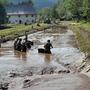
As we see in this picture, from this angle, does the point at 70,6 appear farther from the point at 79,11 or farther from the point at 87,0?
the point at 87,0

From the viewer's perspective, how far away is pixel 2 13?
115 meters

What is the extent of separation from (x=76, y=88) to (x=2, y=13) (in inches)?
3764

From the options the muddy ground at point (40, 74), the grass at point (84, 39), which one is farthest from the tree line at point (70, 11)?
→ the muddy ground at point (40, 74)

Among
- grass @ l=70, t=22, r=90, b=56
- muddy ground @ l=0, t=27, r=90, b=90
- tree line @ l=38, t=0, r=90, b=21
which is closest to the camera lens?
muddy ground @ l=0, t=27, r=90, b=90

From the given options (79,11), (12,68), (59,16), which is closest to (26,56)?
(12,68)

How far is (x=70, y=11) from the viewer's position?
137875mm

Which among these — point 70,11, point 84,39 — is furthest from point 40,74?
point 70,11

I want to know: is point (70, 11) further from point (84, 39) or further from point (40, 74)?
point (40, 74)

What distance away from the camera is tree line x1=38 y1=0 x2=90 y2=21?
10206 cm

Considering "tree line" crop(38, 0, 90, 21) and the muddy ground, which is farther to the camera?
"tree line" crop(38, 0, 90, 21)

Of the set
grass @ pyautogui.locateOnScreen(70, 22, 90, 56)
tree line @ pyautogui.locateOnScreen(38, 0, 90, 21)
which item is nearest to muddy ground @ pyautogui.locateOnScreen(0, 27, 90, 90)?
grass @ pyautogui.locateOnScreen(70, 22, 90, 56)

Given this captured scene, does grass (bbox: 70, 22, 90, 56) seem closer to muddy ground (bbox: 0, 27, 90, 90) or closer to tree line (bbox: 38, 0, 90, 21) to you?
muddy ground (bbox: 0, 27, 90, 90)

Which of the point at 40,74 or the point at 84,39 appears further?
the point at 84,39

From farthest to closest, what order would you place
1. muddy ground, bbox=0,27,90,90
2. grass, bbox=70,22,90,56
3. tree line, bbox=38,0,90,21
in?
tree line, bbox=38,0,90,21, grass, bbox=70,22,90,56, muddy ground, bbox=0,27,90,90
